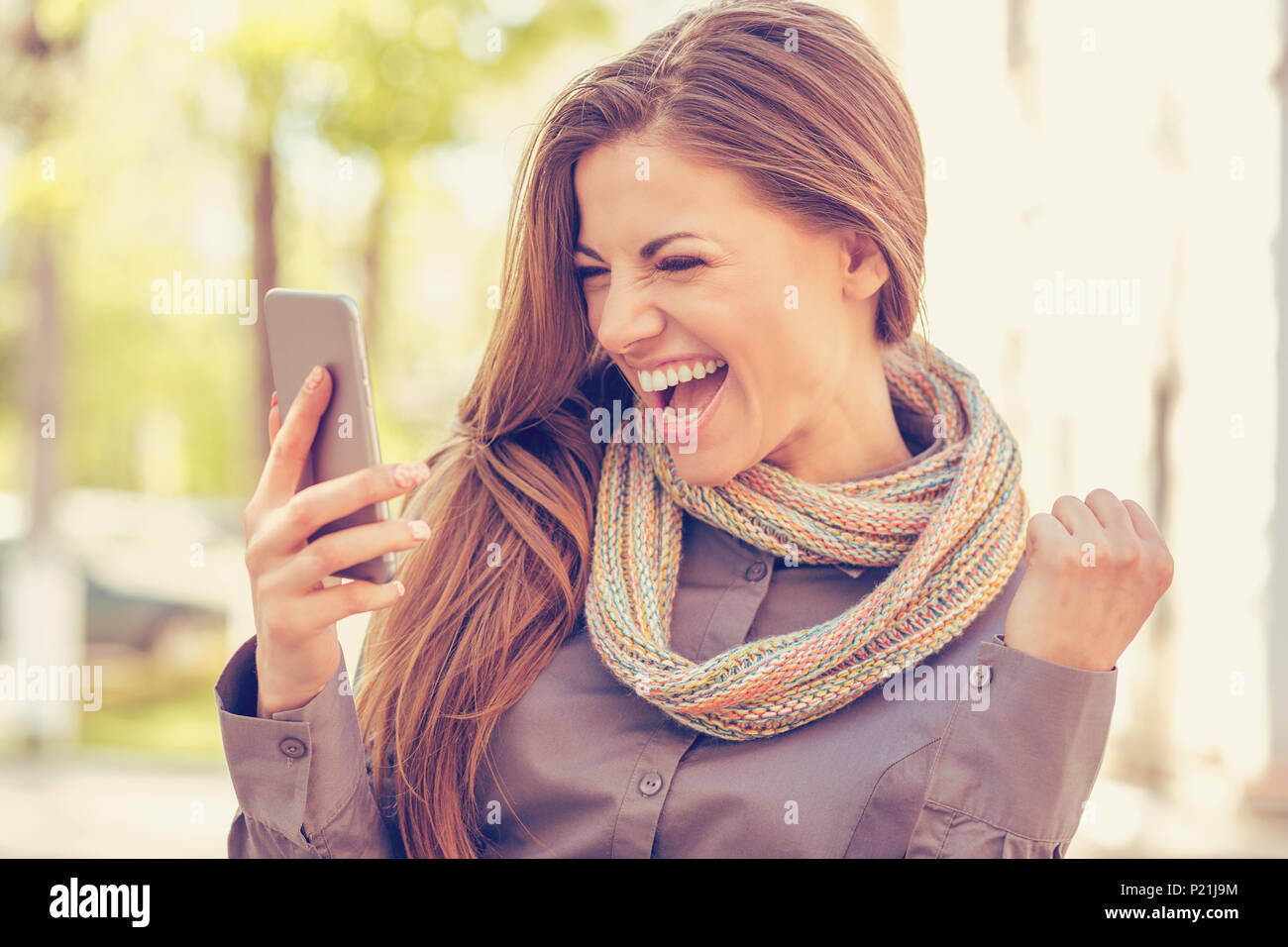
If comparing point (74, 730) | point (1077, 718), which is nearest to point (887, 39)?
point (74, 730)

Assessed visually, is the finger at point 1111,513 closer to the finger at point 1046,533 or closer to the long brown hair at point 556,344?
the finger at point 1046,533

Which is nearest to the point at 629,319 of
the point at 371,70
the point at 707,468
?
the point at 707,468

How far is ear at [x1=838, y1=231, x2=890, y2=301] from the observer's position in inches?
84.5

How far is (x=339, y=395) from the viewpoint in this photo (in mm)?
1670

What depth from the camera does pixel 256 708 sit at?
191 cm

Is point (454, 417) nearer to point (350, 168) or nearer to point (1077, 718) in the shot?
point (1077, 718)

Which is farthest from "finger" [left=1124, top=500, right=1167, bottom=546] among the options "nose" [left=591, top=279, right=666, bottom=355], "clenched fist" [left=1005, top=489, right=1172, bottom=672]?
"nose" [left=591, top=279, right=666, bottom=355]

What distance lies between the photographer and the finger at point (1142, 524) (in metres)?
1.79

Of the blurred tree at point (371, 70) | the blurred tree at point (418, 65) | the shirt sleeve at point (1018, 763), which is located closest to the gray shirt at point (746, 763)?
the shirt sleeve at point (1018, 763)

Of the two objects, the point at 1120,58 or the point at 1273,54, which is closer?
the point at 1273,54

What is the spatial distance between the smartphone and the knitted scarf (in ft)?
1.78

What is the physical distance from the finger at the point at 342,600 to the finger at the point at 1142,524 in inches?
41.8

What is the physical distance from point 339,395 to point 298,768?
59cm
